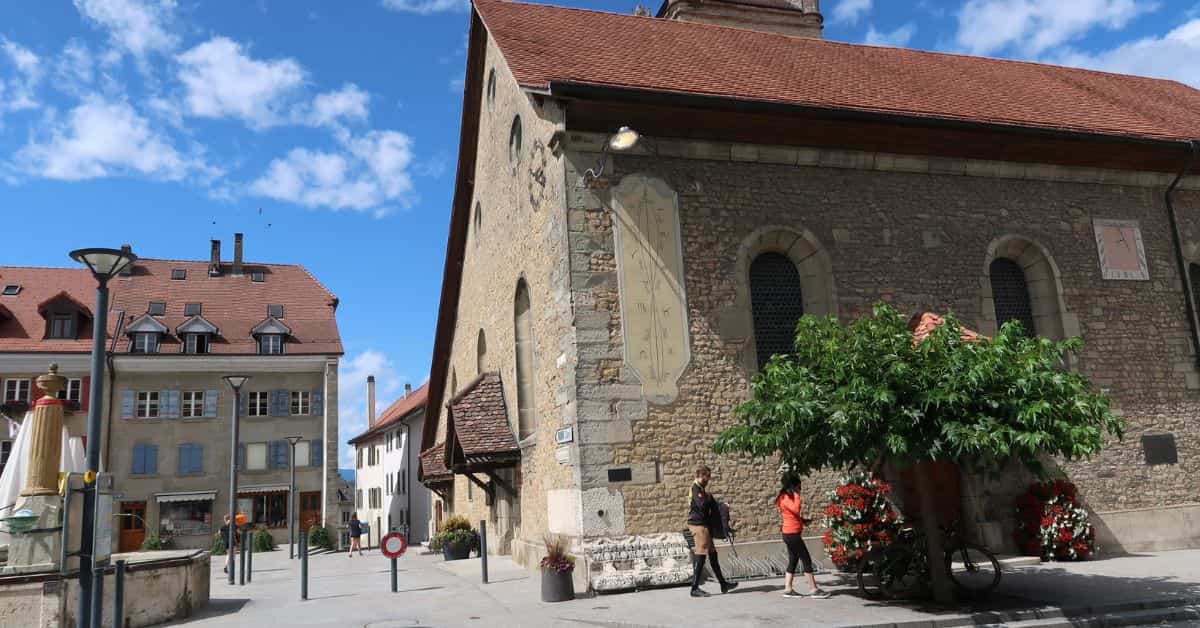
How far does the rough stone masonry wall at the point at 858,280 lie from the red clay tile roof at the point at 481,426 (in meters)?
4.38

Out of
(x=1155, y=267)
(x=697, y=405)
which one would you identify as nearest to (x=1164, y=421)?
(x=1155, y=267)

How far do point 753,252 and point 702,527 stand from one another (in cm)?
472

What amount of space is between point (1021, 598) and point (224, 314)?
3595 centimetres

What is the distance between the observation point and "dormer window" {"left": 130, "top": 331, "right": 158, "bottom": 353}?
34.9 m

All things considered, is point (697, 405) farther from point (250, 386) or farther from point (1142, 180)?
point (250, 386)

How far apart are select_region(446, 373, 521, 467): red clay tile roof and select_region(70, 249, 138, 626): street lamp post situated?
7881 millimetres

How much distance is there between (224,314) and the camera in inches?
1489

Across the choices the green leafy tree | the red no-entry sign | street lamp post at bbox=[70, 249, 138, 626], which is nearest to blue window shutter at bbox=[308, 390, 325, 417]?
the red no-entry sign

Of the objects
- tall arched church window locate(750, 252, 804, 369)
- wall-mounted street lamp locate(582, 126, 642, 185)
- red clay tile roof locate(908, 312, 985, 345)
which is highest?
wall-mounted street lamp locate(582, 126, 642, 185)

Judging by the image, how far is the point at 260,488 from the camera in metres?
35.5

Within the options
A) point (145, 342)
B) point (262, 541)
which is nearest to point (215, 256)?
point (145, 342)

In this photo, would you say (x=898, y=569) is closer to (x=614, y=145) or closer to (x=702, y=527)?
(x=702, y=527)

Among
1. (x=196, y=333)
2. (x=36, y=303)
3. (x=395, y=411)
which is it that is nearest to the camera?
(x=36, y=303)

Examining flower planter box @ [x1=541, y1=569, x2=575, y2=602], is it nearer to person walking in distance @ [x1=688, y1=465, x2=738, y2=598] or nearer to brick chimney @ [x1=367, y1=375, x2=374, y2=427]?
person walking in distance @ [x1=688, y1=465, x2=738, y2=598]
